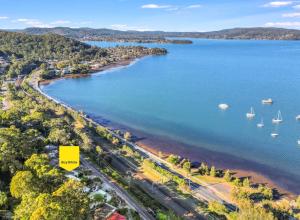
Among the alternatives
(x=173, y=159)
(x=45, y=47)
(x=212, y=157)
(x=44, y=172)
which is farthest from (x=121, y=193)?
(x=45, y=47)

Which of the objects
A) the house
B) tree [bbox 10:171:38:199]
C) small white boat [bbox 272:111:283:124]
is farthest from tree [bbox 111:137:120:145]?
small white boat [bbox 272:111:283:124]

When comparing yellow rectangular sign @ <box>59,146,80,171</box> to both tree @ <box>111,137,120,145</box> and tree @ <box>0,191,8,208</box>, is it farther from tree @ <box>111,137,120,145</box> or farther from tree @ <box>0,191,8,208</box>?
tree @ <box>111,137,120,145</box>

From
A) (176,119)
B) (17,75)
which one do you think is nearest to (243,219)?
(176,119)

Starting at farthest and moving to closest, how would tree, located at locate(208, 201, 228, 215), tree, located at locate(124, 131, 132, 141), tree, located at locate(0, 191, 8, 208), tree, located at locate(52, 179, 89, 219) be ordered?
tree, located at locate(124, 131, 132, 141) → tree, located at locate(208, 201, 228, 215) → tree, located at locate(0, 191, 8, 208) → tree, located at locate(52, 179, 89, 219)

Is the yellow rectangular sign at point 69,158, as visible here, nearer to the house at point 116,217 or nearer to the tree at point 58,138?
the tree at point 58,138

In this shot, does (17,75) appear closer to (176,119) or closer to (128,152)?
(176,119)

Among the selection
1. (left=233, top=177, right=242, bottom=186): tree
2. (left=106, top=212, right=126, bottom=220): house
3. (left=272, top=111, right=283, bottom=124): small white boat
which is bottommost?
(left=233, top=177, right=242, bottom=186): tree

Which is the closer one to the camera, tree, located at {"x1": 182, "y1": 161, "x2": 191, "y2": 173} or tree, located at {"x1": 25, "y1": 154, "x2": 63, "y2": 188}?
tree, located at {"x1": 25, "y1": 154, "x2": 63, "y2": 188}
